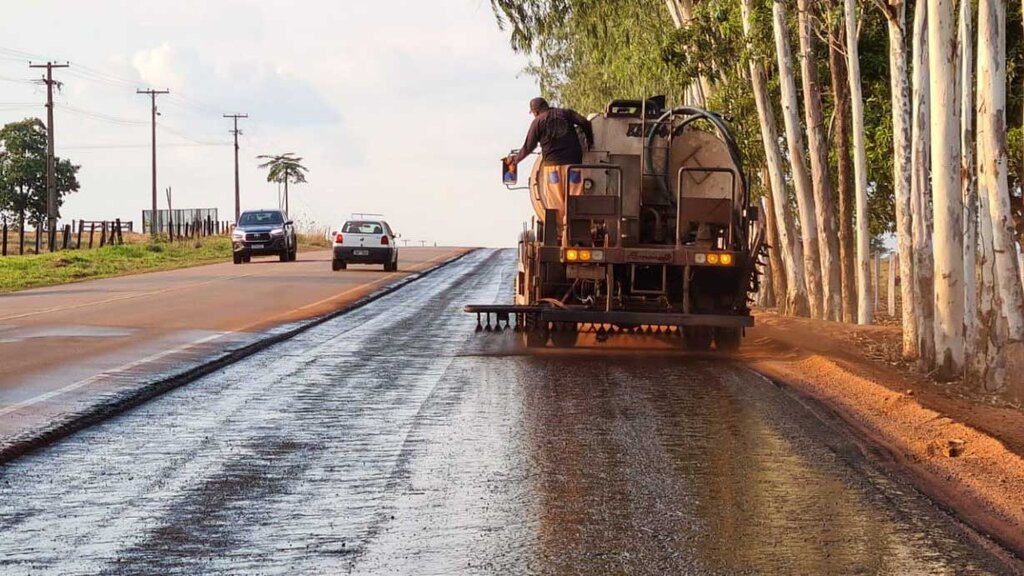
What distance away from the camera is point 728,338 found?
1812 cm

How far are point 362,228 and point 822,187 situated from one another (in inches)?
827

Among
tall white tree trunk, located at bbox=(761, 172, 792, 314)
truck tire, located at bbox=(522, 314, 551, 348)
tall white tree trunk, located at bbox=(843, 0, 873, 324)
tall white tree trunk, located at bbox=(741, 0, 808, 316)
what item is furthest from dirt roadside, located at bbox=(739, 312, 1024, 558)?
tall white tree trunk, located at bbox=(761, 172, 792, 314)

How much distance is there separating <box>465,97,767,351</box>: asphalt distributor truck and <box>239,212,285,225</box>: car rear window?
3695cm

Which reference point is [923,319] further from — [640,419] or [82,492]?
[82,492]

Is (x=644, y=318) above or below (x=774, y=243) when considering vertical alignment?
below

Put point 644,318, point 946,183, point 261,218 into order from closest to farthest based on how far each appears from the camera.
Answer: point 946,183 → point 644,318 → point 261,218

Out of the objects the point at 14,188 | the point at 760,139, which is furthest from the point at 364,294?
the point at 14,188

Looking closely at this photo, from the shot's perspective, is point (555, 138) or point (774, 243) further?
point (774, 243)

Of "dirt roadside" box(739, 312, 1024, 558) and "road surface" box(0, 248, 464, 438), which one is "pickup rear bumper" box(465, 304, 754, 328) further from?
"road surface" box(0, 248, 464, 438)

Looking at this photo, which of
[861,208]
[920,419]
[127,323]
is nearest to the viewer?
[920,419]

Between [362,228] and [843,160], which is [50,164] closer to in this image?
[362,228]

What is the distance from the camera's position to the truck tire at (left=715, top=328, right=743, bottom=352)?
18.1 metres

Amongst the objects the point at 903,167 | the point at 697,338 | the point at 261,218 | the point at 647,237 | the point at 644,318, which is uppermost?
the point at 261,218

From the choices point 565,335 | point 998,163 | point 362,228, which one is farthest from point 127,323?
point 362,228
